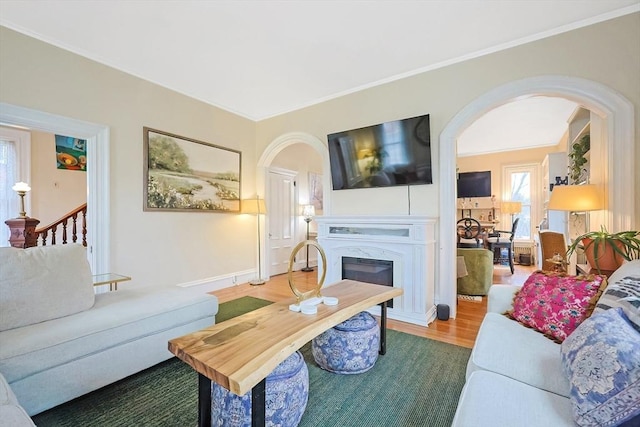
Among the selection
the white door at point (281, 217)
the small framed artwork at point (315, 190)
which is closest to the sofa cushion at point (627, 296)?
the white door at point (281, 217)

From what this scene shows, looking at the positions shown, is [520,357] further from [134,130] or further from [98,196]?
[134,130]

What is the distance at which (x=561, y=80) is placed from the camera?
2.59m

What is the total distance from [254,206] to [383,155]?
7.13 ft

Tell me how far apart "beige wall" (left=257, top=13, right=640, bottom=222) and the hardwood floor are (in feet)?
3.94

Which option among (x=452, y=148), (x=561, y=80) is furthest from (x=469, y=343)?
(x=561, y=80)

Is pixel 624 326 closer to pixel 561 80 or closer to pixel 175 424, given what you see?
pixel 175 424

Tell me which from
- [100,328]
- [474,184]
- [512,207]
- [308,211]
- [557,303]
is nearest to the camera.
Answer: [557,303]

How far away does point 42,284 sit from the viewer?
6.01 feet

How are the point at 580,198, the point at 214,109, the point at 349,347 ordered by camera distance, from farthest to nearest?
the point at 214,109 → the point at 580,198 → the point at 349,347

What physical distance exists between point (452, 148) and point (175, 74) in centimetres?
334

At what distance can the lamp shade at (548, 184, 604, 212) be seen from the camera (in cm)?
255

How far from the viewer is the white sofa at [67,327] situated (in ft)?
4.97

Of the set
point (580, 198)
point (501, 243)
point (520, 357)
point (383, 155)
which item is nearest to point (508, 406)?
point (520, 357)

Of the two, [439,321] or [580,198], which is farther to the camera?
[439,321]
